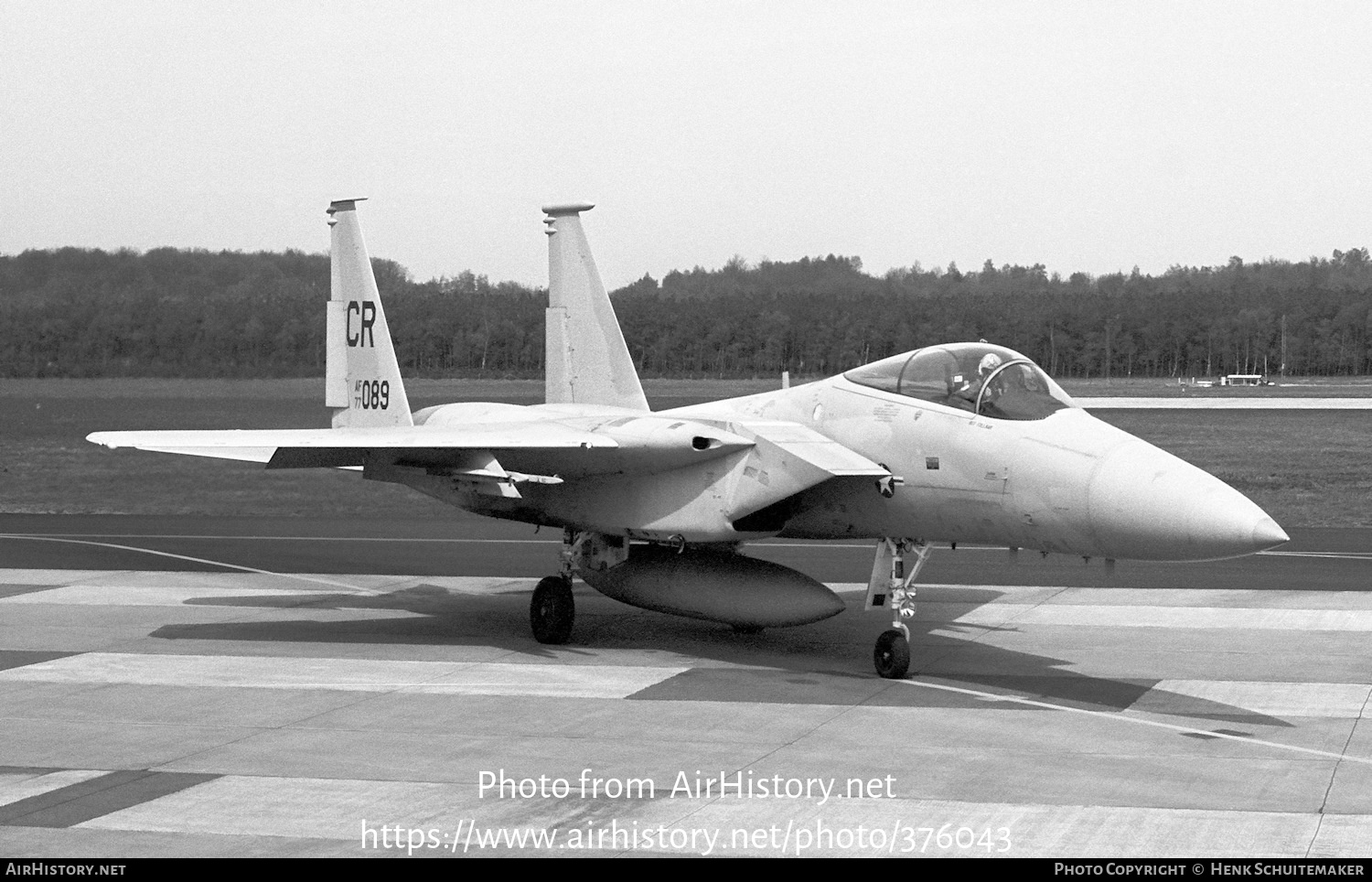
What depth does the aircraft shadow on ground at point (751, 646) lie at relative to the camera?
11039 millimetres

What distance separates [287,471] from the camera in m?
31.9

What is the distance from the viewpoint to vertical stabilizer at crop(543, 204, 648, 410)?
53.6ft

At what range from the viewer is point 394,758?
9211 mm

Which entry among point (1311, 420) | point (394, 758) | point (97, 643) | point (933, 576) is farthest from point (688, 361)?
point (394, 758)

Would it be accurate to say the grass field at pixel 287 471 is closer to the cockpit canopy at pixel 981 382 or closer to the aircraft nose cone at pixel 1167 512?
the cockpit canopy at pixel 981 382

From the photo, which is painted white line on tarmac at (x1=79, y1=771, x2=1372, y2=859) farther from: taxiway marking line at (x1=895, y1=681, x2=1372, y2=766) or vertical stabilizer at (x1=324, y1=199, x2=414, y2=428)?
vertical stabilizer at (x1=324, y1=199, x2=414, y2=428)

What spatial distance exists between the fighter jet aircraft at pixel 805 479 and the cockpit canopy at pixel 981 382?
0.01 metres

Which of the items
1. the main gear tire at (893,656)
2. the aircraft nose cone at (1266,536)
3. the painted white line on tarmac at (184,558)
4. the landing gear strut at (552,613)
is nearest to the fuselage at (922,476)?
the aircraft nose cone at (1266,536)

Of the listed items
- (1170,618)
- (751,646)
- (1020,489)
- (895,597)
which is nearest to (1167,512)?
(1020,489)

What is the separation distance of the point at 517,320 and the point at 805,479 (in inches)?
1595

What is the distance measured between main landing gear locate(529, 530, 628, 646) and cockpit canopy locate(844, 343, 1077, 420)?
3148 mm

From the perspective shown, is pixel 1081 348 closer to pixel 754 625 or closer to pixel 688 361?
pixel 688 361

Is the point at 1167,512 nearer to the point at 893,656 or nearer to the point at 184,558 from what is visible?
the point at 893,656

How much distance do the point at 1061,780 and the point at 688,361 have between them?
38.0 metres
